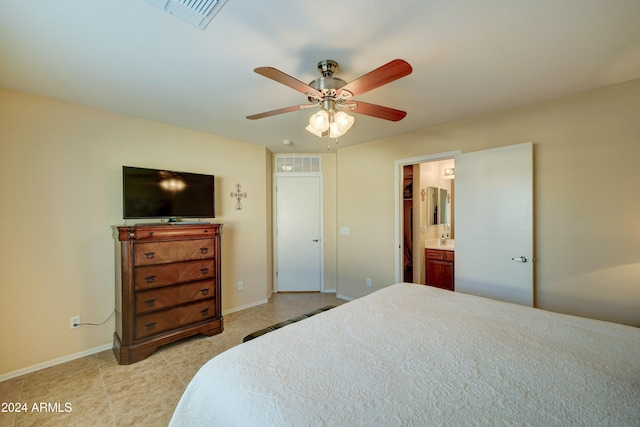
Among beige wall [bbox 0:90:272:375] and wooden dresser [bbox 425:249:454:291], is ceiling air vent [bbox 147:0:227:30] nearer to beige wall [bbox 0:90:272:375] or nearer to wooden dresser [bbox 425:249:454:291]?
beige wall [bbox 0:90:272:375]

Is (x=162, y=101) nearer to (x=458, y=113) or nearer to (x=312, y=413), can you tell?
(x=312, y=413)

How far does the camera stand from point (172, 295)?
8.54 feet

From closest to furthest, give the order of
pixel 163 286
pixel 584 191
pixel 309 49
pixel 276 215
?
pixel 309 49 → pixel 584 191 → pixel 163 286 → pixel 276 215

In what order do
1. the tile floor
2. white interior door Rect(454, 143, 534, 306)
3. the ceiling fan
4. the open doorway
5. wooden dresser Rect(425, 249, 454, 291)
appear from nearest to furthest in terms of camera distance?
the ceiling fan → the tile floor → white interior door Rect(454, 143, 534, 306) → wooden dresser Rect(425, 249, 454, 291) → the open doorway

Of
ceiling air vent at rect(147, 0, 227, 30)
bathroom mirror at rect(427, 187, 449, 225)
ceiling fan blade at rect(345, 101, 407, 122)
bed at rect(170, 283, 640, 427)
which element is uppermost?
ceiling air vent at rect(147, 0, 227, 30)

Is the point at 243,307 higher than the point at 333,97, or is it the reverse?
the point at 333,97

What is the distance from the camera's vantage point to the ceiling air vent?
4.22 ft

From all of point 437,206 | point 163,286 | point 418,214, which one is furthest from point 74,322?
point 437,206

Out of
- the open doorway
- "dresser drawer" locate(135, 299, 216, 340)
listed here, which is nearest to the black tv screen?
"dresser drawer" locate(135, 299, 216, 340)

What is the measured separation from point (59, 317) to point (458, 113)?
4436 mm

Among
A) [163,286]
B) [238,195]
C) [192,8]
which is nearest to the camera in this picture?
[192,8]

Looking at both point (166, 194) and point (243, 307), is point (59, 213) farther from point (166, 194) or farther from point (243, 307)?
point (243, 307)

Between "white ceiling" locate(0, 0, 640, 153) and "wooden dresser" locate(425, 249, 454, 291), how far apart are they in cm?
234

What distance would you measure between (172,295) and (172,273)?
23 cm
